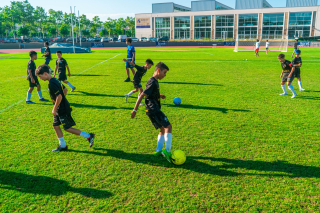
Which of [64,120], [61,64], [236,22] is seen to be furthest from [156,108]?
[236,22]

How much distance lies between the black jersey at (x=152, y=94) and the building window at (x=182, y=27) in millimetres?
81601

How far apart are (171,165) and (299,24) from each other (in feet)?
268

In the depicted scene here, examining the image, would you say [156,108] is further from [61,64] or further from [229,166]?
[61,64]

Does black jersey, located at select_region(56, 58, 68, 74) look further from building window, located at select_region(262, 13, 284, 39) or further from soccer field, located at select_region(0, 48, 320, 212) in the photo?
building window, located at select_region(262, 13, 284, 39)

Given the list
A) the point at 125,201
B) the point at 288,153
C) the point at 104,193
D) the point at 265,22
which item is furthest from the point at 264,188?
the point at 265,22

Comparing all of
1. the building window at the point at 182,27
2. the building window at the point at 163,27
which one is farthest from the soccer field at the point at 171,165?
the building window at the point at 163,27

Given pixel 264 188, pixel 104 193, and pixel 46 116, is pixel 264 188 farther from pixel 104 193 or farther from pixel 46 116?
pixel 46 116

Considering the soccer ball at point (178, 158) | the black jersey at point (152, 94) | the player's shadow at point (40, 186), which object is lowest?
the player's shadow at point (40, 186)

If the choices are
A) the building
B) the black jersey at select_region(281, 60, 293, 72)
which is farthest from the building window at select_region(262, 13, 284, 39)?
the black jersey at select_region(281, 60, 293, 72)

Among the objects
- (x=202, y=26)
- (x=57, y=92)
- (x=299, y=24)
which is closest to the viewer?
(x=57, y=92)

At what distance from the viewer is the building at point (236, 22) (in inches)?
2778

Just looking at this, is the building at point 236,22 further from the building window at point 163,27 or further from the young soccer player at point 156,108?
the young soccer player at point 156,108

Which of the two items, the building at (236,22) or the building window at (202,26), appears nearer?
the building at (236,22)

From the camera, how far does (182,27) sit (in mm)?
82875
